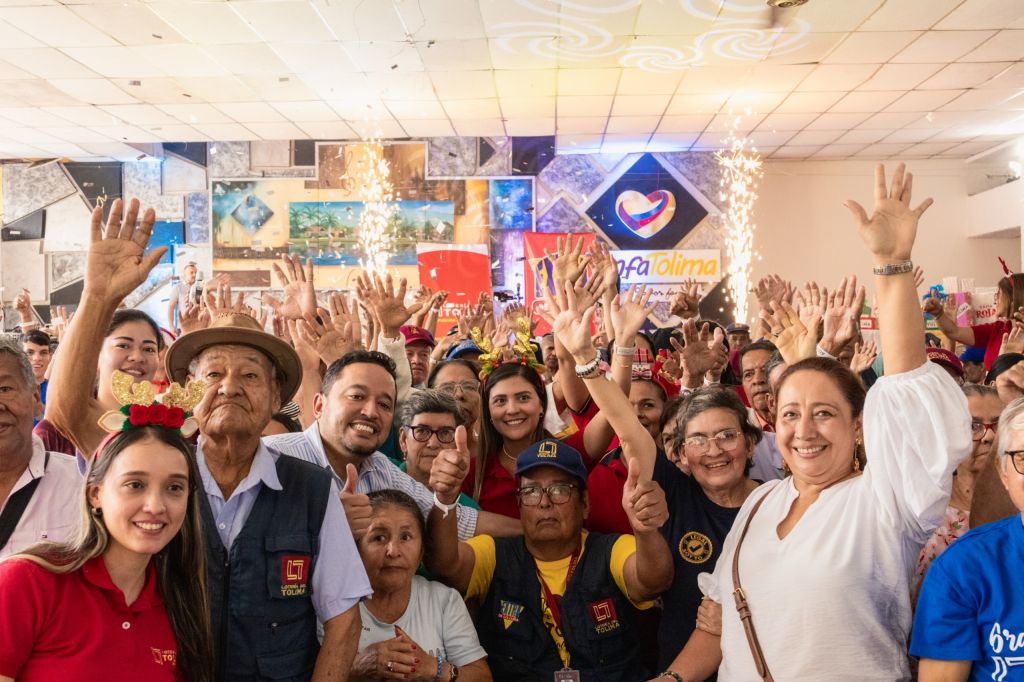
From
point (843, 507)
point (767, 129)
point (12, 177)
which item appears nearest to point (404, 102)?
point (767, 129)

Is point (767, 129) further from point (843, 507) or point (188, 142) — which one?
point (843, 507)

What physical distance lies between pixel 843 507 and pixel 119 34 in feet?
22.7

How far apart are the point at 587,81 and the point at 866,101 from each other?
3014 millimetres

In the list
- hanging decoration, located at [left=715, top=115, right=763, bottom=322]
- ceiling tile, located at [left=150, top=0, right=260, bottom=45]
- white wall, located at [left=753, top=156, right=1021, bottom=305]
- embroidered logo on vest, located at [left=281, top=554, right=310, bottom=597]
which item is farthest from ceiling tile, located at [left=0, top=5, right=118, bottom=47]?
white wall, located at [left=753, top=156, right=1021, bottom=305]

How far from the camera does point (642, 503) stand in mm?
2344

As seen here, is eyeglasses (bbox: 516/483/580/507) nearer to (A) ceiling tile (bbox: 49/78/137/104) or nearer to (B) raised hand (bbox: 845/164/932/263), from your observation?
(B) raised hand (bbox: 845/164/932/263)

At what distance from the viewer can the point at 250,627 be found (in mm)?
2061

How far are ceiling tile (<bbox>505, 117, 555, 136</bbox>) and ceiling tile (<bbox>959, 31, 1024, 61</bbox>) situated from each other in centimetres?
424

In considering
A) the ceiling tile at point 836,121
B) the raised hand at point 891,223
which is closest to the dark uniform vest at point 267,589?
the raised hand at point 891,223

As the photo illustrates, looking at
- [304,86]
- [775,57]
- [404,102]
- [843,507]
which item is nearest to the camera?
[843,507]

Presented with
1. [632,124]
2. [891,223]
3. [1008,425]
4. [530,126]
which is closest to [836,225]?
[632,124]

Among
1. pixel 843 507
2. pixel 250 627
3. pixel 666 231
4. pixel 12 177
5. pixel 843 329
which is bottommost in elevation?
pixel 250 627

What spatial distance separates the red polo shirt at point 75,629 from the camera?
5.27 feet

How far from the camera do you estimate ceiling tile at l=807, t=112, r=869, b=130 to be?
8969 mm
